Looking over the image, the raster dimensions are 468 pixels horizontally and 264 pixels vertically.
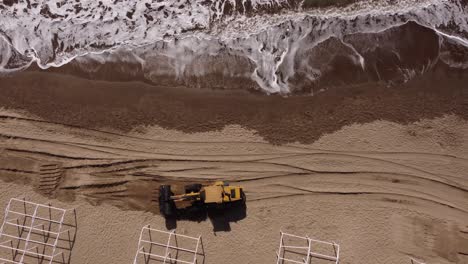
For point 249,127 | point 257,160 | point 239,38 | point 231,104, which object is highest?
point 239,38

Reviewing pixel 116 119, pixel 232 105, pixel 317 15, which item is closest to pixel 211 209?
pixel 232 105

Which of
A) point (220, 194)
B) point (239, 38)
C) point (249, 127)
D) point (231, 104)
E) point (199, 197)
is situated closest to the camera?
point (220, 194)

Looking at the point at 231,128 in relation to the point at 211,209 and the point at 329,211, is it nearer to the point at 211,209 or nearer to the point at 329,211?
the point at 211,209

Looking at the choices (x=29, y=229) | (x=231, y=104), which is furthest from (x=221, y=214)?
(x=29, y=229)

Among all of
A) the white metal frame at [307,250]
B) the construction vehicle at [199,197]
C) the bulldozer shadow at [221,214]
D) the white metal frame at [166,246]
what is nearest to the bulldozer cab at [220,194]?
the construction vehicle at [199,197]

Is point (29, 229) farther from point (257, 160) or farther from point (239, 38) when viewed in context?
point (239, 38)

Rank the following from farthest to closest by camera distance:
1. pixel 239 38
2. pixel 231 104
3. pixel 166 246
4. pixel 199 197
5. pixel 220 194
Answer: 1. pixel 239 38
2. pixel 231 104
3. pixel 166 246
4. pixel 199 197
5. pixel 220 194

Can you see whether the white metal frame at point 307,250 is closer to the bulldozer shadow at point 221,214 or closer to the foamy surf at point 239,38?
the bulldozer shadow at point 221,214
